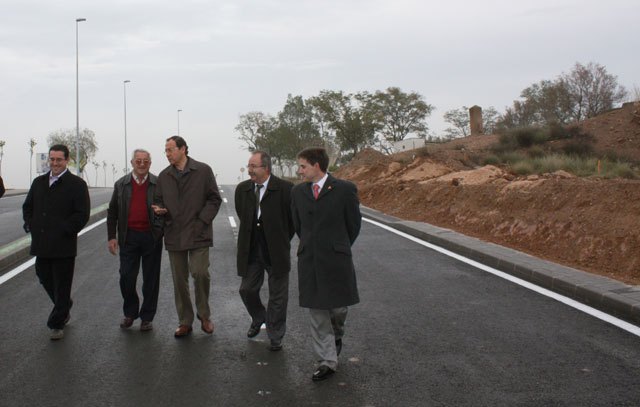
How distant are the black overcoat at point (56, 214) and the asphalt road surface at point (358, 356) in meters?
0.86

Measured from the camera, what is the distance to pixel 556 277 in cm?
858

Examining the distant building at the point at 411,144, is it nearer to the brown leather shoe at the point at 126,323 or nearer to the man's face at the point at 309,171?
the brown leather shoe at the point at 126,323

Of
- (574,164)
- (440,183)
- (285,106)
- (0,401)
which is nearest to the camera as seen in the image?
(0,401)

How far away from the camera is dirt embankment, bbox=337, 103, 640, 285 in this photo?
10.7m

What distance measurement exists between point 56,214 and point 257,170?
2058mm

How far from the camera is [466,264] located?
34.9ft

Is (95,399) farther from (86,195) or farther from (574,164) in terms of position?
(574,164)

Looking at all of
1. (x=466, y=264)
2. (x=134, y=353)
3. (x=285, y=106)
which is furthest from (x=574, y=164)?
(x=285, y=106)

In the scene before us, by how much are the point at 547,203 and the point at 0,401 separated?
38.4ft

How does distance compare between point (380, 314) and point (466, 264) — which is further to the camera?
point (466, 264)

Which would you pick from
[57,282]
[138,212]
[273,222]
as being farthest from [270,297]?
[57,282]

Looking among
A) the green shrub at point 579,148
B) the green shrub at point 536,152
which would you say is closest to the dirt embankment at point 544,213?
the green shrub at point 536,152

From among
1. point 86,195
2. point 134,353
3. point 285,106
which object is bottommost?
point 134,353

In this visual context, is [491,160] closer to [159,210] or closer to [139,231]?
[139,231]
